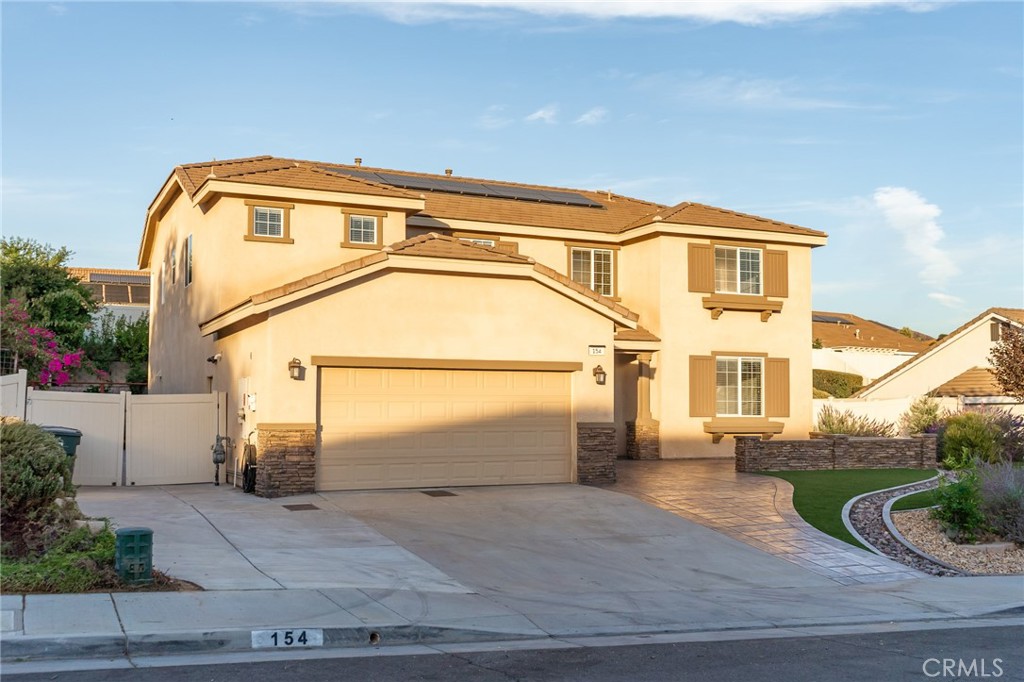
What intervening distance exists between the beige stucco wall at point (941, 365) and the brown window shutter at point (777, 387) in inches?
391

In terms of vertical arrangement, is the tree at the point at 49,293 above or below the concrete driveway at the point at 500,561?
above

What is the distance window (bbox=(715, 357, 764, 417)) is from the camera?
2700 centimetres

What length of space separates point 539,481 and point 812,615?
29.4 ft

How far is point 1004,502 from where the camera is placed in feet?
52.7

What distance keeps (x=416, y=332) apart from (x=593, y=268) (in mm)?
9591

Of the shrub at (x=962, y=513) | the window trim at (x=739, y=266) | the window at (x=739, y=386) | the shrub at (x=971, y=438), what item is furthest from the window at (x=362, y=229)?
the shrub at (x=971, y=438)

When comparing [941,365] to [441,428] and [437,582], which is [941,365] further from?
[437,582]

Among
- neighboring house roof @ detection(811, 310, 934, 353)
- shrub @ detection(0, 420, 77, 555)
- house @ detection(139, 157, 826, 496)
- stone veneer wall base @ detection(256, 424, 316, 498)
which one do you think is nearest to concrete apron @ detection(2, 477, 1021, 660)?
stone veneer wall base @ detection(256, 424, 316, 498)

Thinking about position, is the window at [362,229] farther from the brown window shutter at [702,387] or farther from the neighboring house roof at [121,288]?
the neighboring house roof at [121,288]

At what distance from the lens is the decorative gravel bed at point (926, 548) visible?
14.9 meters

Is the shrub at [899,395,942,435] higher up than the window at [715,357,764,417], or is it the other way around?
the window at [715,357,764,417]

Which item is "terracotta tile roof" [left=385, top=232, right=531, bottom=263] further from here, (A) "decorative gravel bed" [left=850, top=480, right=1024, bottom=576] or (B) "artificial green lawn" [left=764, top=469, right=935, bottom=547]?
(A) "decorative gravel bed" [left=850, top=480, right=1024, bottom=576]

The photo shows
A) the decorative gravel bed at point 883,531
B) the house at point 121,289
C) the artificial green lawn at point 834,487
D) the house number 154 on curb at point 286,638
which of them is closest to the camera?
the house number 154 on curb at point 286,638

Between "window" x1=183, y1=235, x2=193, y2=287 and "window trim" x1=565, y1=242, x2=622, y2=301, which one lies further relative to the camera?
"window trim" x1=565, y1=242, x2=622, y2=301
